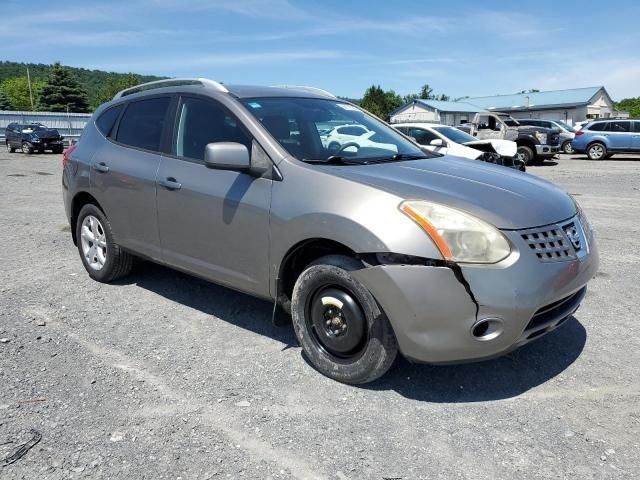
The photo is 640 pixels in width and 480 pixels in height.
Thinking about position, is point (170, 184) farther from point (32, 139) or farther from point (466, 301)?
point (32, 139)

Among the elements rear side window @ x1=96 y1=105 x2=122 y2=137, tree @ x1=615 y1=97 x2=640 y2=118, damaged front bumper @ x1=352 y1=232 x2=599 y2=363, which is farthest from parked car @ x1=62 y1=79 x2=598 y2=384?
tree @ x1=615 y1=97 x2=640 y2=118

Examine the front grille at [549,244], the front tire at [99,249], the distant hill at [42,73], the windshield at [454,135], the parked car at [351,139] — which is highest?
the distant hill at [42,73]

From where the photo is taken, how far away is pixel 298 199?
3.27 meters

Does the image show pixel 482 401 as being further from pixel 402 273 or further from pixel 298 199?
pixel 298 199

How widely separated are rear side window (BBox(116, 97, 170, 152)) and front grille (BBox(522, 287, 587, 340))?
2.97 metres

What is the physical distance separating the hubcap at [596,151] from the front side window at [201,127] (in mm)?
22949

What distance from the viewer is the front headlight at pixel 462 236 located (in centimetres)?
279

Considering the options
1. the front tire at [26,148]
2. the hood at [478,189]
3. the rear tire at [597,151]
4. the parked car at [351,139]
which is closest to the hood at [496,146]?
the parked car at [351,139]

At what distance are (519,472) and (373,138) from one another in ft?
8.51

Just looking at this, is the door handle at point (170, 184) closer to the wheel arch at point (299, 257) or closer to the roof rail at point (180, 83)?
the roof rail at point (180, 83)

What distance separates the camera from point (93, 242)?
16.7 feet

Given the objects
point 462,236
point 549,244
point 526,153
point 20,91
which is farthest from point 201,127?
point 20,91

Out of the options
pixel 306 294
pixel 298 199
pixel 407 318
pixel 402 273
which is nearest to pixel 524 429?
pixel 407 318

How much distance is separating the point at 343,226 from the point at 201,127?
63.4 inches
